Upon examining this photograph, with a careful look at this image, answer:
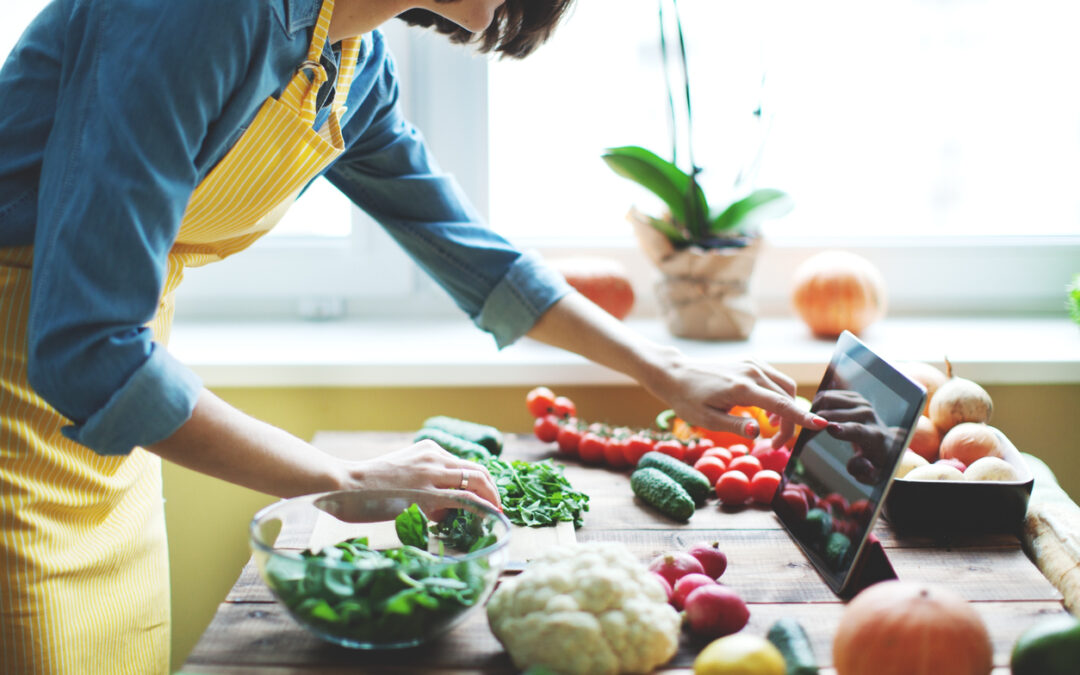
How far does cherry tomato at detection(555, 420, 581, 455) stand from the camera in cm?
132

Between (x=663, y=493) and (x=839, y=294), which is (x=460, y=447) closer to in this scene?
(x=663, y=493)

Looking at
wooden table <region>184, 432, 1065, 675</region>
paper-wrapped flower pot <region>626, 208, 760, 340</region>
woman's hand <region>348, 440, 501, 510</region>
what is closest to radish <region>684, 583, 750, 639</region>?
wooden table <region>184, 432, 1065, 675</region>

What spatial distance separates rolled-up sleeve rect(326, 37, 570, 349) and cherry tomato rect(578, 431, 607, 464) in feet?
0.61

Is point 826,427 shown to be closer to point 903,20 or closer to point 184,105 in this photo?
point 184,105

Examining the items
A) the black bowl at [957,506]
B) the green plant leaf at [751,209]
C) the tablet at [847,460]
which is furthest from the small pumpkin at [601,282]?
the black bowl at [957,506]

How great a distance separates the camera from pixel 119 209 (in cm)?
68

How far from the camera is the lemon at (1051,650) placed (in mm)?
658

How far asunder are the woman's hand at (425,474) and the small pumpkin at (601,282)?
0.81 metres

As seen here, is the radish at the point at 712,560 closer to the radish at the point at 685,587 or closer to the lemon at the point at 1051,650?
the radish at the point at 685,587

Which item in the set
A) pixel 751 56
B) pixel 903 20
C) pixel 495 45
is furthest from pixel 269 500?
pixel 903 20

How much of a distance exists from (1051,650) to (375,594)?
1.68 feet

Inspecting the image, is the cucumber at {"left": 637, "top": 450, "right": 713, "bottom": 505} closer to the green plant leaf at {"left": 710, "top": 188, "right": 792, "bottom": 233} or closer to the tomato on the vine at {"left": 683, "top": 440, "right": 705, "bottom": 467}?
the tomato on the vine at {"left": 683, "top": 440, "right": 705, "bottom": 467}

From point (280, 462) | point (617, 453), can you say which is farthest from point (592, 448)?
point (280, 462)

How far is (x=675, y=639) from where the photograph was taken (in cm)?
75
